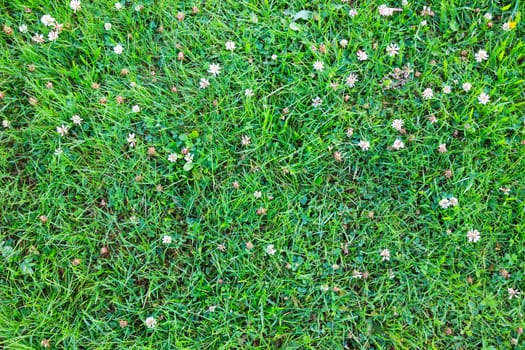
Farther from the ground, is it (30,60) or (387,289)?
(30,60)

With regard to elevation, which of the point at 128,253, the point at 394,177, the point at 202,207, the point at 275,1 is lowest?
the point at 128,253

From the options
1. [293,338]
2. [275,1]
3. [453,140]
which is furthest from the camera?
[275,1]

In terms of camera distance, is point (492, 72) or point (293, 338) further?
point (492, 72)

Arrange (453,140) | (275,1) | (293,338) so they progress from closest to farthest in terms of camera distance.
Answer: (293,338), (453,140), (275,1)

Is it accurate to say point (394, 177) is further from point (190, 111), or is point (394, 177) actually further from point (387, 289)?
point (190, 111)

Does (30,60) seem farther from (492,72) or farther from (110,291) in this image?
(492,72)

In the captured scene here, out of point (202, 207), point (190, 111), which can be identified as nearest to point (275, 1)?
point (190, 111)
